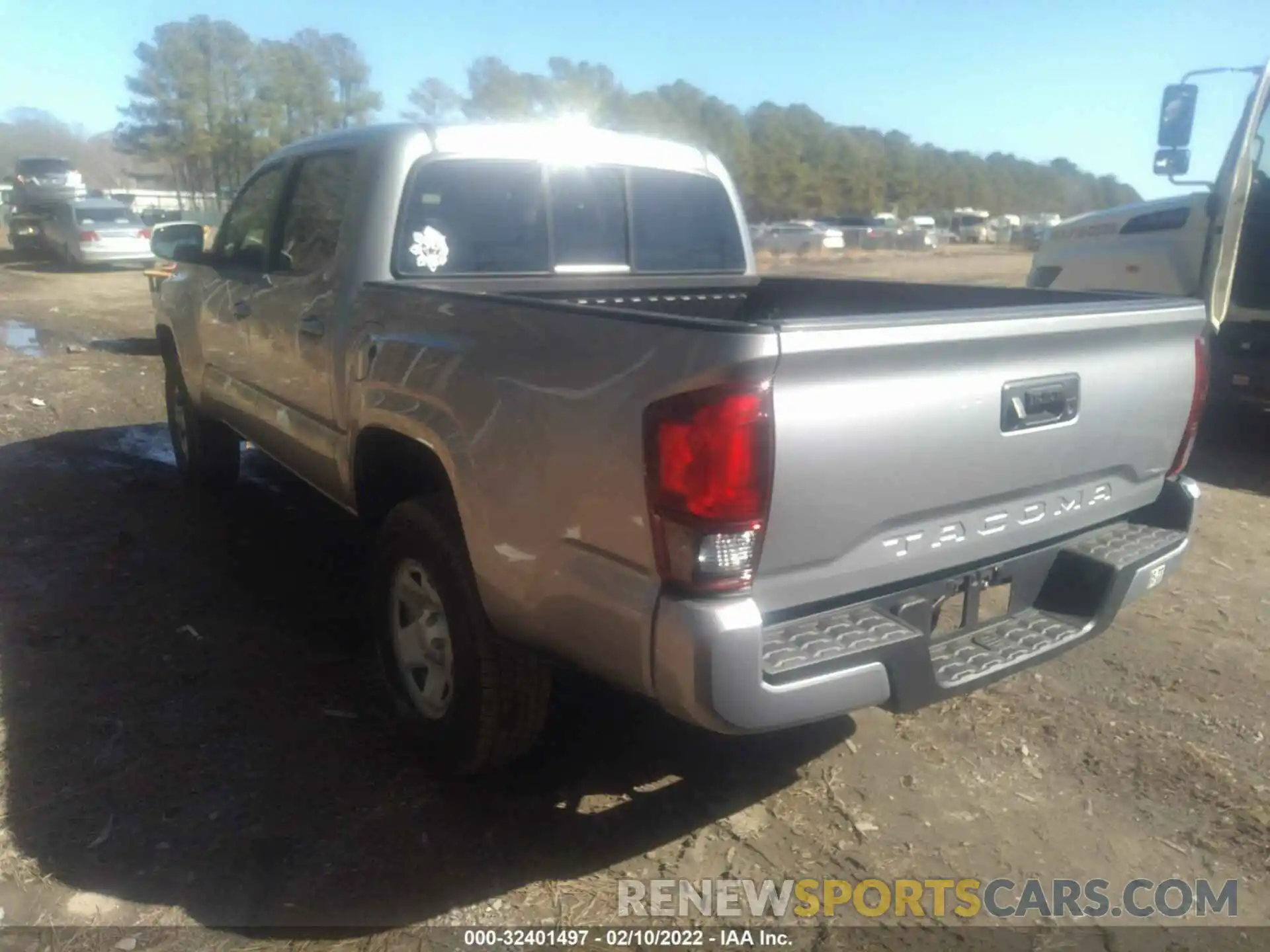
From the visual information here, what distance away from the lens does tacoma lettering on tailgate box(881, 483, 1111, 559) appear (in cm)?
251

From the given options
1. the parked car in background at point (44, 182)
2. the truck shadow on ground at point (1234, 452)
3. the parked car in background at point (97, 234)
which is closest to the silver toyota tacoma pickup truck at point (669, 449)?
the truck shadow on ground at point (1234, 452)

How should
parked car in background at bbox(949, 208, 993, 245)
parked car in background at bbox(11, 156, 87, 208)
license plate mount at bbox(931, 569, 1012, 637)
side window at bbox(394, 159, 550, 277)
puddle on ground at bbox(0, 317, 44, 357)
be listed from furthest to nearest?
parked car in background at bbox(949, 208, 993, 245), parked car in background at bbox(11, 156, 87, 208), puddle on ground at bbox(0, 317, 44, 357), side window at bbox(394, 159, 550, 277), license plate mount at bbox(931, 569, 1012, 637)

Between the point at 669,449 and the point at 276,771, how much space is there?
6.07 feet

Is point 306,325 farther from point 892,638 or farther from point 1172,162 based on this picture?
point 1172,162

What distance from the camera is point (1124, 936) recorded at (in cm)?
259

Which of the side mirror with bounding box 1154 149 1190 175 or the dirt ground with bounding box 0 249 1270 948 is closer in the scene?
the dirt ground with bounding box 0 249 1270 948

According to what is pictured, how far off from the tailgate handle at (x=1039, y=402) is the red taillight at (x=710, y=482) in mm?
766

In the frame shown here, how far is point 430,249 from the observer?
3.73 metres

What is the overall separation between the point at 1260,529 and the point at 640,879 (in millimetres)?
4701

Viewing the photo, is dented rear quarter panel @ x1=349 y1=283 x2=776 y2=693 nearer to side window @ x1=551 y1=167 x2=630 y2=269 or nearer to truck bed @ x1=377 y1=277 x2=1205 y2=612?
truck bed @ x1=377 y1=277 x2=1205 y2=612

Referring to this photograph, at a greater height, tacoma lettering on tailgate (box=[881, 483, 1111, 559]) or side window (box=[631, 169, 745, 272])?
side window (box=[631, 169, 745, 272])

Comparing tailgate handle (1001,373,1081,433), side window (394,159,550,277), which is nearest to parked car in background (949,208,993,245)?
side window (394,159,550,277)

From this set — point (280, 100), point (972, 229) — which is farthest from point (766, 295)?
point (972, 229)

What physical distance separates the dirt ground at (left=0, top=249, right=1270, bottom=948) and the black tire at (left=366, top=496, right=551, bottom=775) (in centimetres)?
17
